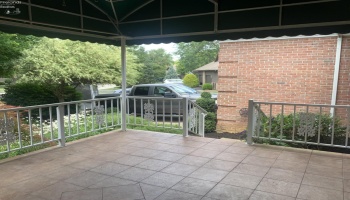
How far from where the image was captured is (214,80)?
23.0 metres

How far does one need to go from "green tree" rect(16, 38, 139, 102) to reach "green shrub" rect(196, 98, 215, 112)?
3.24 m

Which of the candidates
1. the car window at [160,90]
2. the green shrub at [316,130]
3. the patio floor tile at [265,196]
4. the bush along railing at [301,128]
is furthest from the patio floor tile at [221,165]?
the car window at [160,90]

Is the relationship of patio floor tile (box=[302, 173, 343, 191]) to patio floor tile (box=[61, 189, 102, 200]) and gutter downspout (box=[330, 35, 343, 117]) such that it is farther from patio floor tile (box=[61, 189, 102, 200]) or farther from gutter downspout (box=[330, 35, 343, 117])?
gutter downspout (box=[330, 35, 343, 117])

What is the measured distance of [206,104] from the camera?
8430mm

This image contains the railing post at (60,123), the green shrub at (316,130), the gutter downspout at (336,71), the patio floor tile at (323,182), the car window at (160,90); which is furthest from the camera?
the car window at (160,90)

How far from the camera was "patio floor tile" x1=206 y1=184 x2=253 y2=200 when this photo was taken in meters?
2.61

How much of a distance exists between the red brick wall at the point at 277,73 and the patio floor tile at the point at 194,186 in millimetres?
4250

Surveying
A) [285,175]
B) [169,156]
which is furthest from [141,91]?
[285,175]

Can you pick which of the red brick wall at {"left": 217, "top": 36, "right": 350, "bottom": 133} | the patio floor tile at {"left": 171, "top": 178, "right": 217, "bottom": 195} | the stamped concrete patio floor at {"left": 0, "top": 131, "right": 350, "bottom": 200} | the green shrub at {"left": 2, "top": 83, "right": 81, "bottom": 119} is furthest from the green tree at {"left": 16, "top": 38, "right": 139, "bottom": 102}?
the patio floor tile at {"left": 171, "top": 178, "right": 217, "bottom": 195}

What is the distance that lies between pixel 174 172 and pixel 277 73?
433cm

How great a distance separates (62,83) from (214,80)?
15760mm

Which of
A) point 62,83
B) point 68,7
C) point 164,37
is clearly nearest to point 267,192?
point 164,37

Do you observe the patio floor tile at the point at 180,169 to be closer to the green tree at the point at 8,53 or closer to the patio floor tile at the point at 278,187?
the patio floor tile at the point at 278,187

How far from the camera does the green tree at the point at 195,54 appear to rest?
85.8ft
